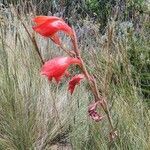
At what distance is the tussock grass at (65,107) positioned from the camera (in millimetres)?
2377

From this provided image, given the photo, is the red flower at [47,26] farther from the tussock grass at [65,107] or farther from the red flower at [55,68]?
the tussock grass at [65,107]

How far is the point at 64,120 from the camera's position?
3084 millimetres

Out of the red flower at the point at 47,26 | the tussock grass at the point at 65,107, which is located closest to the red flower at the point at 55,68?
the red flower at the point at 47,26

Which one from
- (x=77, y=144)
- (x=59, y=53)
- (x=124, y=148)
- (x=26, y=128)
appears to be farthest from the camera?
(x=59, y=53)

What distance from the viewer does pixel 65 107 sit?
321 cm

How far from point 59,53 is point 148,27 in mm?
855

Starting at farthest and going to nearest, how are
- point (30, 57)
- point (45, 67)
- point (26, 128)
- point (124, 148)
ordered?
point (30, 57), point (26, 128), point (124, 148), point (45, 67)

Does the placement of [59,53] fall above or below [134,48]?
below

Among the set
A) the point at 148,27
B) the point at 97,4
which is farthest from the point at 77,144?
the point at 97,4

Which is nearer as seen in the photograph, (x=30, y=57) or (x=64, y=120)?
(x=64, y=120)

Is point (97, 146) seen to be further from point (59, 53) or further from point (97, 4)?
point (97, 4)

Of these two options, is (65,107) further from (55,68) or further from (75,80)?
(55,68)

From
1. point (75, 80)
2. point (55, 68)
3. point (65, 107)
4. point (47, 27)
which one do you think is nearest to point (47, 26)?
point (47, 27)

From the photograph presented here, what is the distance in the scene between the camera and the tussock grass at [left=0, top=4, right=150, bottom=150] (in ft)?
7.80
